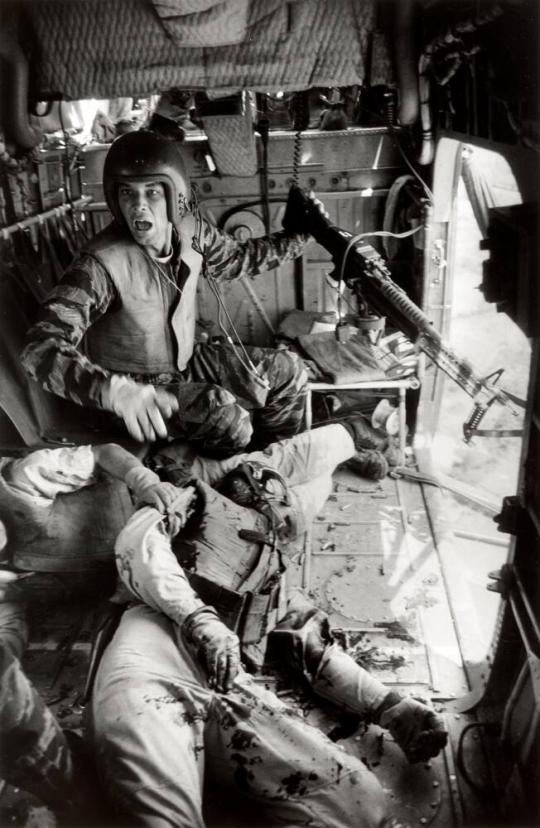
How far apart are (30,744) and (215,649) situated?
0.69 metres

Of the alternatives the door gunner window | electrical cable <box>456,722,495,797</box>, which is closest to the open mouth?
the door gunner window

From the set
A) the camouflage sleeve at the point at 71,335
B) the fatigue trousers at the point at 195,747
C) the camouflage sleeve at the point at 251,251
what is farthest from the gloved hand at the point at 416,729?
the camouflage sleeve at the point at 251,251

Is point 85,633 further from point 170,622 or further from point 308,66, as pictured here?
point 308,66

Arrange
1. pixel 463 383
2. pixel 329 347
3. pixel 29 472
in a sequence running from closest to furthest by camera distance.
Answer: pixel 463 383 → pixel 29 472 → pixel 329 347

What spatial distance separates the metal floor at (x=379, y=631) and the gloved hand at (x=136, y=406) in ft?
3.86

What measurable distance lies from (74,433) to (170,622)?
1.70 meters

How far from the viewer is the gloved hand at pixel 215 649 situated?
7.82ft

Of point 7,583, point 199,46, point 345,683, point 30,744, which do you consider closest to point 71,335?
point 7,583

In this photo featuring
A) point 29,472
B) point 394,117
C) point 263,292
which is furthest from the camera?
point 263,292

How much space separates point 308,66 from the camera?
2.45 m

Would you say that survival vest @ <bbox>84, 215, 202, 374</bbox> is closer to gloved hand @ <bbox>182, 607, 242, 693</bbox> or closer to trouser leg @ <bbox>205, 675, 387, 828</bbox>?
gloved hand @ <bbox>182, 607, 242, 693</bbox>

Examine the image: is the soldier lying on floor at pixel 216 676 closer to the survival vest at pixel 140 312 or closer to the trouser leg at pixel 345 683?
the trouser leg at pixel 345 683

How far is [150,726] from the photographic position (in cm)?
214

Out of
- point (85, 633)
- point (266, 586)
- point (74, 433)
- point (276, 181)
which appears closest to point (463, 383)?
point (266, 586)
